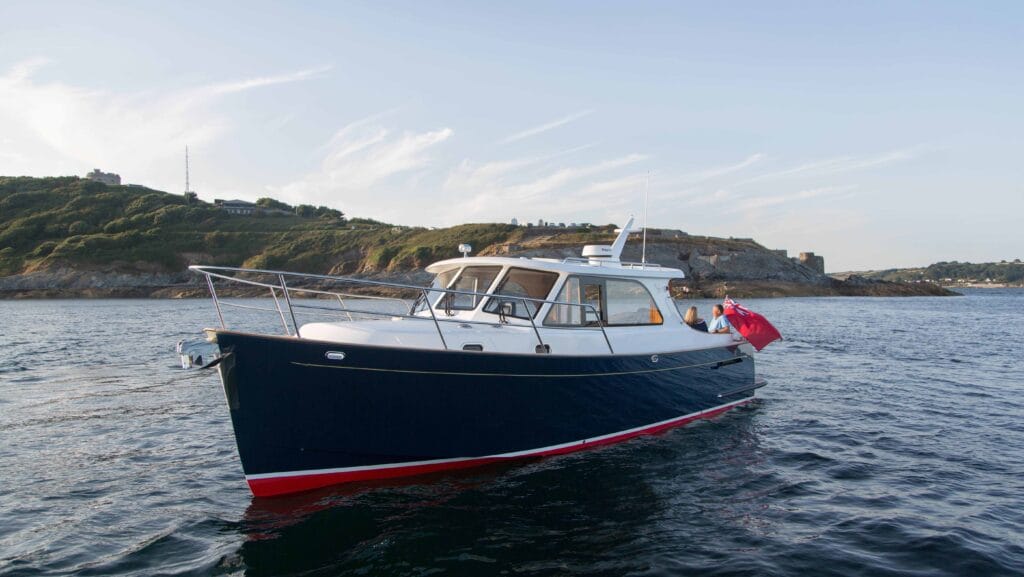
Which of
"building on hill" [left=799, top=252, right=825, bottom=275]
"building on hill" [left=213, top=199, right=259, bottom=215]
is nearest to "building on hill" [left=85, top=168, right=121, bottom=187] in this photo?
"building on hill" [left=213, top=199, right=259, bottom=215]

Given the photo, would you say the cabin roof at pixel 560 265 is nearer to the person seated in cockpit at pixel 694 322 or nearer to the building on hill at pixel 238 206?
the person seated in cockpit at pixel 694 322

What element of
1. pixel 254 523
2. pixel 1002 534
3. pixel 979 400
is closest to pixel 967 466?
pixel 1002 534

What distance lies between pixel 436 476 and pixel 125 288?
225 ft

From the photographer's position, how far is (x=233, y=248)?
83625 mm

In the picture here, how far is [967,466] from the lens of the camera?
A: 9250mm

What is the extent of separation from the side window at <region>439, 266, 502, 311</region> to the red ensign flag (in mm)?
5900

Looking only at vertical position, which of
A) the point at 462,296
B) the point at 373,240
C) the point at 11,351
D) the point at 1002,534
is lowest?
the point at 1002,534

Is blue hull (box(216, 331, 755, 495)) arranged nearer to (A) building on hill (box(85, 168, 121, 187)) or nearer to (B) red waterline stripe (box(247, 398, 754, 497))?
(B) red waterline stripe (box(247, 398, 754, 497))

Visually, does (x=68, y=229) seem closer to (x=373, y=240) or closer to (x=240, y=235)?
(x=240, y=235)

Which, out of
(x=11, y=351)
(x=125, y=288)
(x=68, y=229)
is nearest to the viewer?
(x=11, y=351)

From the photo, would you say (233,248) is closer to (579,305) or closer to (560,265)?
(560,265)

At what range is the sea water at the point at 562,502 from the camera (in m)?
6.10

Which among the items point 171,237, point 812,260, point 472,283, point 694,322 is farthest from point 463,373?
point 812,260

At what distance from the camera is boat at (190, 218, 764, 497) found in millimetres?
7137
